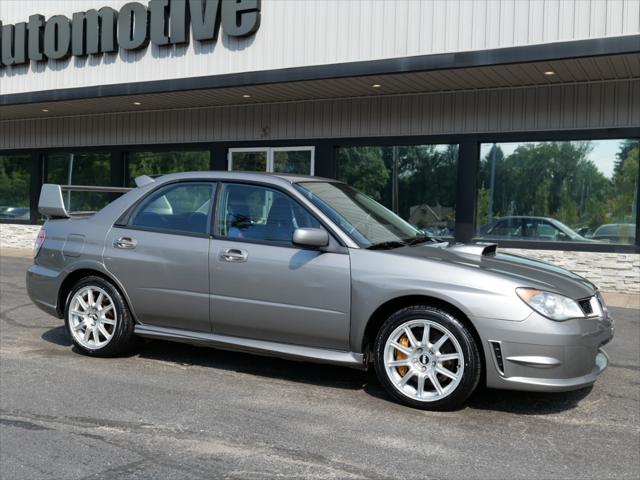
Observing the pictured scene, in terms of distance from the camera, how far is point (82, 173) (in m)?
17.1

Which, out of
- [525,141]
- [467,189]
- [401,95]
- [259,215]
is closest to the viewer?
[259,215]

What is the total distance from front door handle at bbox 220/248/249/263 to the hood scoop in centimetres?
161

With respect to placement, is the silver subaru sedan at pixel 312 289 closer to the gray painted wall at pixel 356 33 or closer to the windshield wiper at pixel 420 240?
the windshield wiper at pixel 420 240

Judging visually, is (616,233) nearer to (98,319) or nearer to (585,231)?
(585,231)

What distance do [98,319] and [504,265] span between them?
3.44 meters

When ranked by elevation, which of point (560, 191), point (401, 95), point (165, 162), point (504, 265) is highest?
point (401, 95)

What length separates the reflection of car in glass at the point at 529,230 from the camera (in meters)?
11.2

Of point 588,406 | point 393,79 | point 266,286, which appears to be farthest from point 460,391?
point 393,79

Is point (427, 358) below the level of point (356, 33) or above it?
below

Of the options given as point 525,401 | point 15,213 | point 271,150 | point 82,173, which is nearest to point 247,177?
point 525,401

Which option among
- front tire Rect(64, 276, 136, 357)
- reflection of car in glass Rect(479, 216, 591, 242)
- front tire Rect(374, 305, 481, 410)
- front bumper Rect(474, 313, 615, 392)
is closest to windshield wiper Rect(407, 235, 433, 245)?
front tire Rect(374, 305, 481, 410)

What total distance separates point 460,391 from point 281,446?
1.30 meters

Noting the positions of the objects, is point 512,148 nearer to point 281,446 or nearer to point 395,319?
point 395,319

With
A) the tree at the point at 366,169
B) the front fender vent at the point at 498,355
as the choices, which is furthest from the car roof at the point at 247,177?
the tree at the point at 366,169
